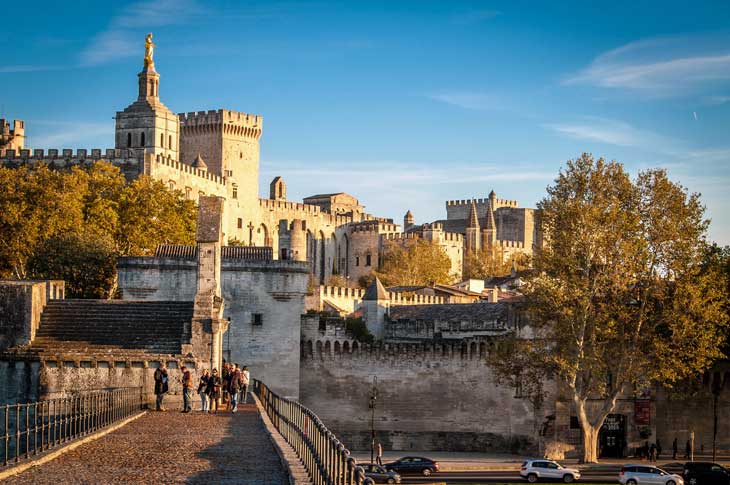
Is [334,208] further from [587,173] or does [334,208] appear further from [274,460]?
[274,460]

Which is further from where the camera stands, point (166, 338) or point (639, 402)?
point (639, 402)

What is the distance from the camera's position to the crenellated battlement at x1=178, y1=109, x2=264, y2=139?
125 m

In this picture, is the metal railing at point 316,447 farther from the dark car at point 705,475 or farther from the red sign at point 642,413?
the red sign at point 642,413

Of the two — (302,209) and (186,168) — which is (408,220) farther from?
(186,168)

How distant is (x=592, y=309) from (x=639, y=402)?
8.89m

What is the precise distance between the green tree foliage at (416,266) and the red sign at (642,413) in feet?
178

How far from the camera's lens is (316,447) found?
21281 millimetres

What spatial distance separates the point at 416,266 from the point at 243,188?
57.3ft

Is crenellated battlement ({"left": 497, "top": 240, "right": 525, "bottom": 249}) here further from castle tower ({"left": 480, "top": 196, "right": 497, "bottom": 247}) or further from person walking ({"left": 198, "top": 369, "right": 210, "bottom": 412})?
person walking ({"left": 198, "top": 369, "right": 210, "bottom": 412})

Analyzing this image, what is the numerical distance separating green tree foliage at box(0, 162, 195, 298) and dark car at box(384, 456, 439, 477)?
19252 millimetres

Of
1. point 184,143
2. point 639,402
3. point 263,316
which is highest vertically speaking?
point 184,143

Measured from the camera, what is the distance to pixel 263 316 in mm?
60156

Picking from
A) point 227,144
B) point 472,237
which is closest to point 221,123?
point 227,144

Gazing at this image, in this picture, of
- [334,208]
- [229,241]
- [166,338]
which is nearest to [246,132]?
[229,241]
